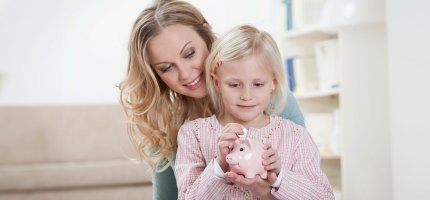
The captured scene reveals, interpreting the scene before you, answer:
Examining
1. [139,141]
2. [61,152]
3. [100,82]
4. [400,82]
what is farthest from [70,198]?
[400,82]

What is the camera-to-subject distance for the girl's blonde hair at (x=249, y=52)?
4.48ft

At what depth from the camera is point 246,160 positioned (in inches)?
46.8

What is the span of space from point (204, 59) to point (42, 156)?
2681mm

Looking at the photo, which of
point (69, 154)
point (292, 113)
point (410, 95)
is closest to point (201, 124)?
point (292, 113)

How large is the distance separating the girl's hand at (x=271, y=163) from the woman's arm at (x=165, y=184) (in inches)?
31.2

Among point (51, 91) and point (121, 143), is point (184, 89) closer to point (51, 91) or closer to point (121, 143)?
point (121, 143)

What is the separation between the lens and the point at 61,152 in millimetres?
4020

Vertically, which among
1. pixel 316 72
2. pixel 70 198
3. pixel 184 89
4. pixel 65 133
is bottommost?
pixel 70 198

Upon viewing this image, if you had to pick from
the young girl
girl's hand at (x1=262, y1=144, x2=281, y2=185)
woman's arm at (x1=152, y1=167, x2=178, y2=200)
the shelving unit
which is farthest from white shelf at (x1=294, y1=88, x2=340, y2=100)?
girl's hand at (x1=262, y1=144, x2=281, y2=185)

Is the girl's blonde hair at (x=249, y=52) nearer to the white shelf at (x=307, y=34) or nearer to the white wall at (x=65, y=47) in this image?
the white shelf at (x=307, y=34)

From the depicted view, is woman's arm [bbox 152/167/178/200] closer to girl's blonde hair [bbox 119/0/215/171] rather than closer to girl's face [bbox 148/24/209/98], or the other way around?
girl's blonde hair [bbox 119/0/215/171]

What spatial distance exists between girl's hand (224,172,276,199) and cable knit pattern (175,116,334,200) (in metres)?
0.02

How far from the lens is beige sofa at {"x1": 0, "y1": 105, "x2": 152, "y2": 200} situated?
3713 mm

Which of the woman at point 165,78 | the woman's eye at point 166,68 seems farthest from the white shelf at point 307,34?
the woman's eye at point 166,68
